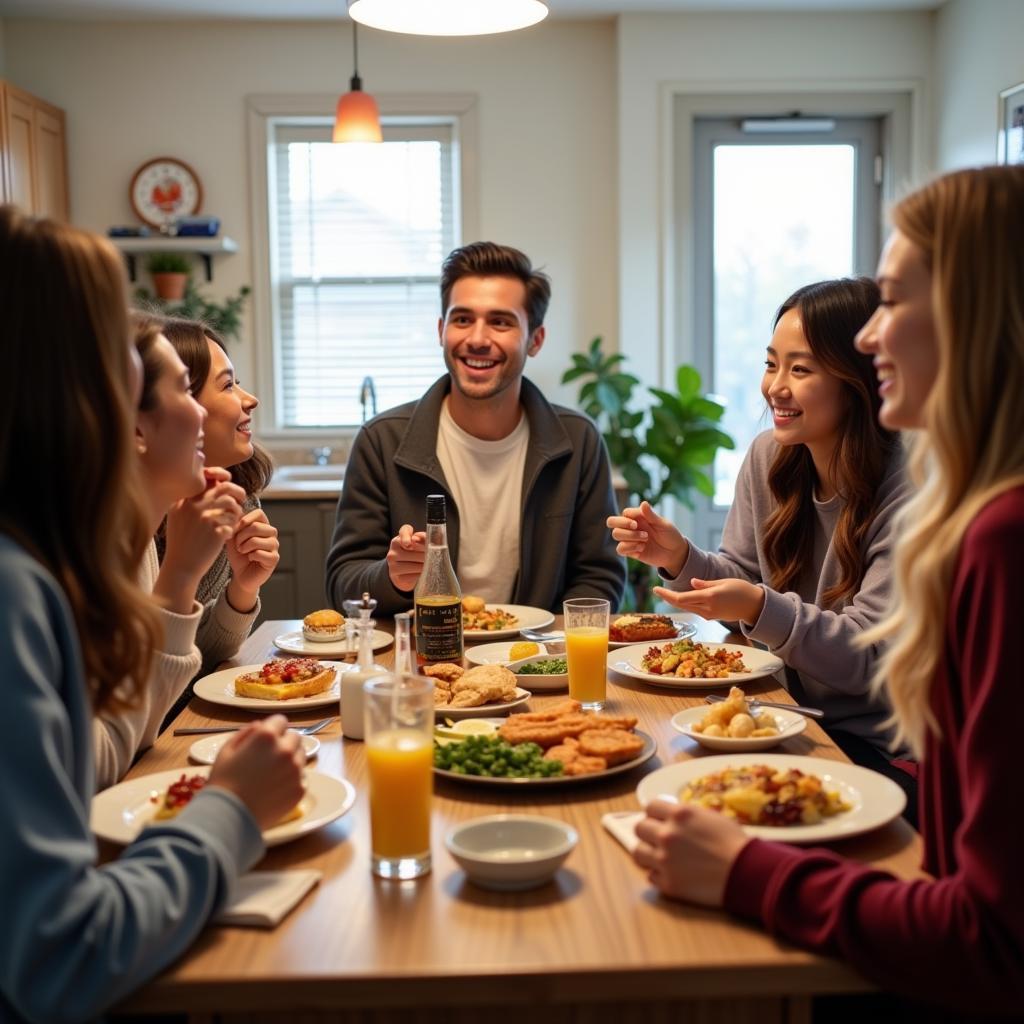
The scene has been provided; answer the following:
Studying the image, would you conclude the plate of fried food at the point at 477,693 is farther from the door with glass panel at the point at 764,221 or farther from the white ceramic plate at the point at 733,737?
the door with glass panel at the point at 764,221

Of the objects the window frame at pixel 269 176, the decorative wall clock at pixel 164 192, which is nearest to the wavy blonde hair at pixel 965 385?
the window frame at pixel 269 176

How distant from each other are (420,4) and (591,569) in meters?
1.32

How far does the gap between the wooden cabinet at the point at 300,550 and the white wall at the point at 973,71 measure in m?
2.97

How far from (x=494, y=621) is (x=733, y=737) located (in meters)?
0.82

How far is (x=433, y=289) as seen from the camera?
582cm

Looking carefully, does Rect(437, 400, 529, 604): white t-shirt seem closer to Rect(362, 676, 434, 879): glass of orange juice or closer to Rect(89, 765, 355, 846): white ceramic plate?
Rect(89, 765, 355, 846): white ceramic plate

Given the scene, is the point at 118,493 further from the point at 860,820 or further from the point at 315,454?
the point at 315,454

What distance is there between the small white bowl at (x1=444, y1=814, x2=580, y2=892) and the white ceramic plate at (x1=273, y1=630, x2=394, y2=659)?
0.87 metres

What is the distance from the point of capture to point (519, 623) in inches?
91.9

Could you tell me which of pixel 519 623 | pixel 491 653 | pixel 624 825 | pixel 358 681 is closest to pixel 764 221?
pixel 519 623

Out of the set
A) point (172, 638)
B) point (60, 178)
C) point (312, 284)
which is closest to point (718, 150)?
point (312, 284)

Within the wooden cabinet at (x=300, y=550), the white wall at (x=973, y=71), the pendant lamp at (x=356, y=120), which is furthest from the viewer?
the white wall at (x=973, y=71)

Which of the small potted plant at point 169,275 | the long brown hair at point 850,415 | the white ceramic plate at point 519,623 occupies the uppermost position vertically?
the small potted plant at point 169,275

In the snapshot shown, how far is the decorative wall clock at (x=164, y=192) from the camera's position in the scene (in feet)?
18.1
